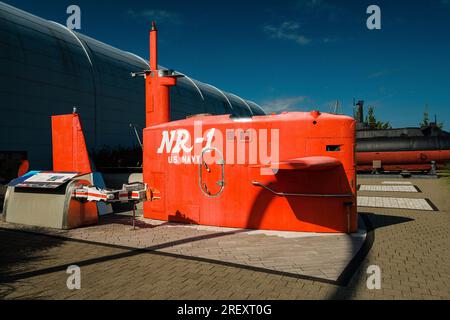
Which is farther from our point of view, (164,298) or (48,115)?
(48,115)

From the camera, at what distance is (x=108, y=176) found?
18297mm

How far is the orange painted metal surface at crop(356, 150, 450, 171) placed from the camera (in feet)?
85.3

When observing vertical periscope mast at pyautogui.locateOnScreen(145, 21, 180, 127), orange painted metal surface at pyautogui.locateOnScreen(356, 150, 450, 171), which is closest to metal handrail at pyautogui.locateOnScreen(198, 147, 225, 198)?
vertical periscope mast at pyautogui.locateOnScreen(145, 21, 180, 127)

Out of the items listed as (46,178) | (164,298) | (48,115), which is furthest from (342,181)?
(48,115)

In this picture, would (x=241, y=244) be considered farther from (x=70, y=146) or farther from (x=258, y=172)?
(x=70, y=146)

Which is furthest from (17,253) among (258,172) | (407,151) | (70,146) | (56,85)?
(407,151)

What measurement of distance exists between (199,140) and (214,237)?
3.27 metres

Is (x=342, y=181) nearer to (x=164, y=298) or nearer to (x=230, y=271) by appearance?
(x=230, y=271)

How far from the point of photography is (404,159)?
88.0 ft

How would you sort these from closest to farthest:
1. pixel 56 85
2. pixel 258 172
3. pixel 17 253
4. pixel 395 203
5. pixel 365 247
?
1. pixel 17 253
2. pixel 365 247
3. pixel 258 172
4. pixel 395 203
5. pixel 56 85

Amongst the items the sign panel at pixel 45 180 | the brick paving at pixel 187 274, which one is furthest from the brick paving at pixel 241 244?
the sign panel at pixel 45 180

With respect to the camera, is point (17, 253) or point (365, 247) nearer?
point (17, 253)

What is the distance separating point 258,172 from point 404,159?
2292 cm

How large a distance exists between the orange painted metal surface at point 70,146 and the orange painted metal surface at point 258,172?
278cm
